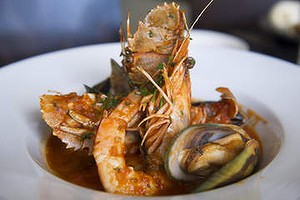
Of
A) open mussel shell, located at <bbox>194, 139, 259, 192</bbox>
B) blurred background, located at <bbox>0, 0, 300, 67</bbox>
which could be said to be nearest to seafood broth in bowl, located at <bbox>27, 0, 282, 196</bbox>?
open mussel shell, located at <bbox>194, 139, 259, 192</bbox>

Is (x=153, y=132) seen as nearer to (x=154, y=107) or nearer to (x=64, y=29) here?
(x=154, y=107)

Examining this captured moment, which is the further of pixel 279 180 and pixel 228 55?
pixel 228 55

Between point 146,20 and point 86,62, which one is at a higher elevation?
point 146,20

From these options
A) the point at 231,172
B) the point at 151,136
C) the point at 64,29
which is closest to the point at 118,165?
the point at 151,136

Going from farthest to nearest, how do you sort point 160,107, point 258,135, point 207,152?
point 258,135 < point 160,107 < point 207,152

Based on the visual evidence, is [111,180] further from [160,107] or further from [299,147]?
[299,147]

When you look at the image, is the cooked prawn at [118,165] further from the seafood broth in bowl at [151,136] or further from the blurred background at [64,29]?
the blurred background at [64,29]

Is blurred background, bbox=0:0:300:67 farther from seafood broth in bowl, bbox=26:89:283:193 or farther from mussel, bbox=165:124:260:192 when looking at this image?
mussel, bbox=165:124:260:192

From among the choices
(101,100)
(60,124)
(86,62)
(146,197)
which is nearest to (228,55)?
(86,62)
